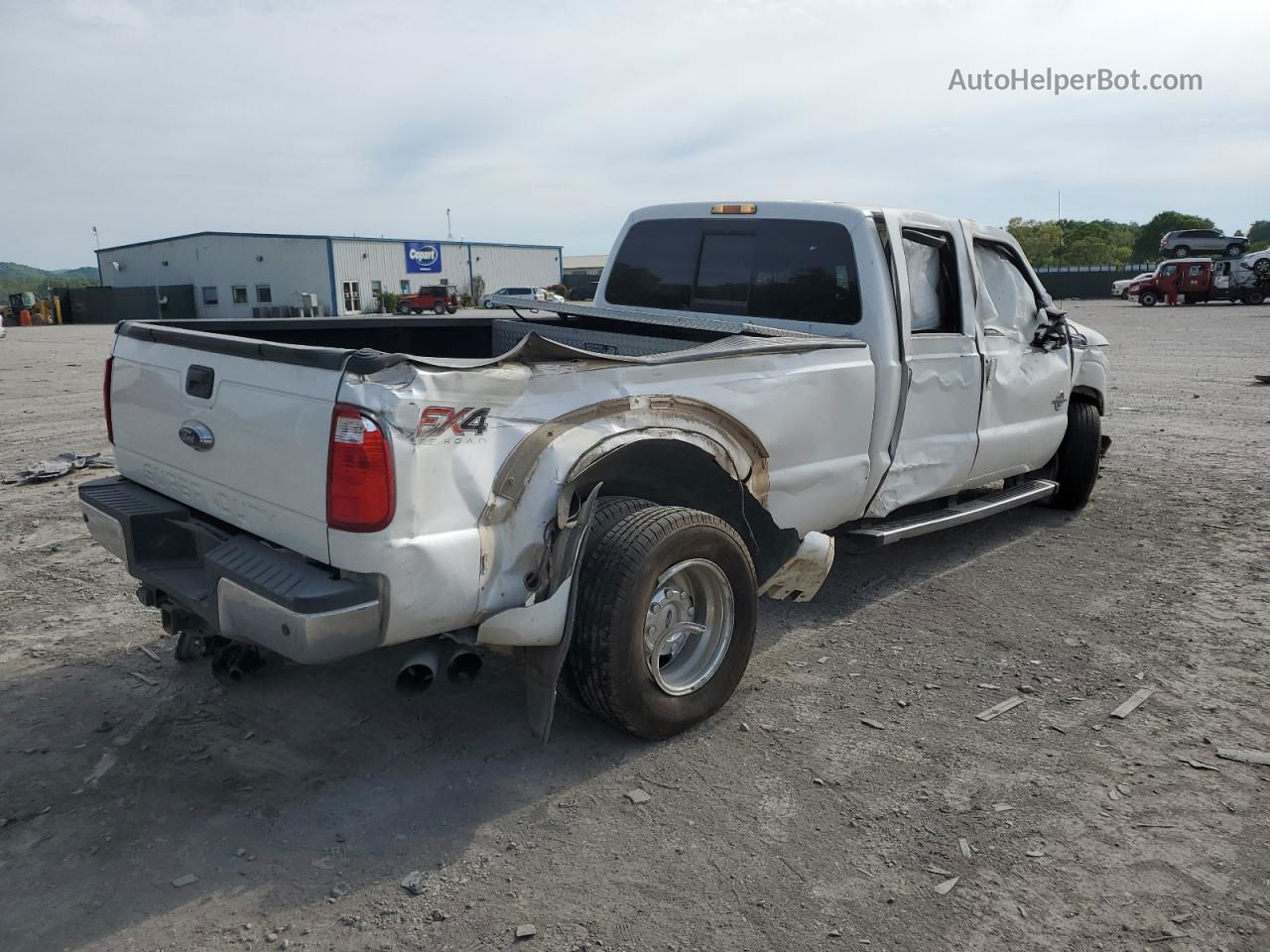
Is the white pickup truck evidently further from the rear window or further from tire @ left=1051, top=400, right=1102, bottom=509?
tire @ left=1051, top=400, right=1102, bottom=509

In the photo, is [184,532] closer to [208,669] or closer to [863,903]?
[208,669]

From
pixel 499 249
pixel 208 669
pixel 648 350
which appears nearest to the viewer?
pixel 208 669

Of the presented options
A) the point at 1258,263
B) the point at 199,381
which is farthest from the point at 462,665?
the point at 1258,263

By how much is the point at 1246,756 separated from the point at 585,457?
2.70 meters

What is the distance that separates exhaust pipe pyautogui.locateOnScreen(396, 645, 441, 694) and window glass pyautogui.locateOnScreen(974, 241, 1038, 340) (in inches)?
150

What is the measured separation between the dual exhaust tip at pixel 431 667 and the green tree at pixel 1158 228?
9499 centimetres

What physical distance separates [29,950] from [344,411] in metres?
1.67

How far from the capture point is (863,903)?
8.99 ft

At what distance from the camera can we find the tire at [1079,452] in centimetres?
672

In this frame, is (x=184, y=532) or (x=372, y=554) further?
(x=184, y=532)

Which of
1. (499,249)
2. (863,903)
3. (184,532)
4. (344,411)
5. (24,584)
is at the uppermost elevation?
(499,249)

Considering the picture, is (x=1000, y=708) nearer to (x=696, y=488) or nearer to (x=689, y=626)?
(x=689, y=626)

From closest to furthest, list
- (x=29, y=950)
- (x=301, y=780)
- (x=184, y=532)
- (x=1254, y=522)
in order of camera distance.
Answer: (x=29, y=950)
(x=301, y=780)
(x=184, y=532)
(x=1254, y=522)

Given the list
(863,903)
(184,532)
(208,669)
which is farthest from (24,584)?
(863,903)
